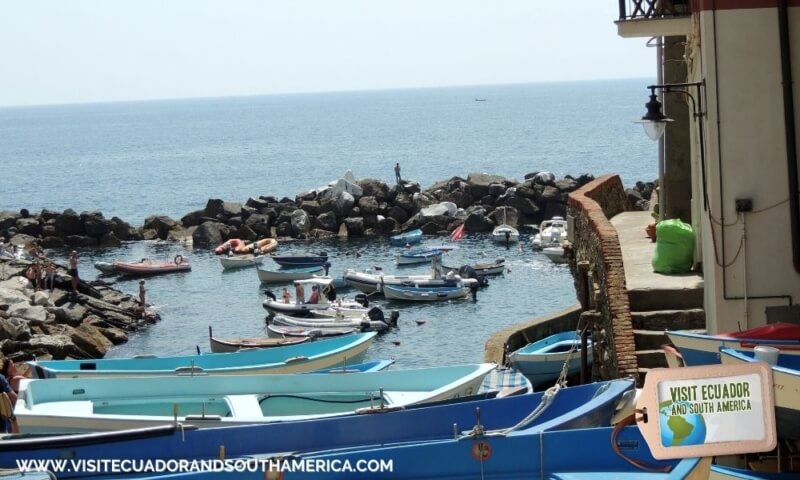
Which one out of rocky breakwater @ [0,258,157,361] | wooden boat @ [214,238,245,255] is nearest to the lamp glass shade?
rocky breakwater @ [0,258,157,361]

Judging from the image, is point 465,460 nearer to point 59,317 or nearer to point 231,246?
point 59,317

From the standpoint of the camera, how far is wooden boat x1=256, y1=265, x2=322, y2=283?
53.7m

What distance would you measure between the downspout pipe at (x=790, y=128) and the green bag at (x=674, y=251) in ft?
11.1

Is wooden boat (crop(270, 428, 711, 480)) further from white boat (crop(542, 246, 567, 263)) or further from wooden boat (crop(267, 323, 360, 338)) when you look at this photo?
white boat (crop(542, 246, 567, 263))

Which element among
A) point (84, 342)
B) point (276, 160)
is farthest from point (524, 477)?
point (276, 160)

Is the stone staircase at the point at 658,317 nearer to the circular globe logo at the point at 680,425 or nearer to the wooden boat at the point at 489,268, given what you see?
the circular globe logo at the point at 680,425

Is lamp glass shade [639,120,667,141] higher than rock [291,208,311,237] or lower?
higher

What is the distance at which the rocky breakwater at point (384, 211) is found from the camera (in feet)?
221

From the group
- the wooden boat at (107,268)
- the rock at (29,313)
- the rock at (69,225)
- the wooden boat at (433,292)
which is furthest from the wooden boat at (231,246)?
the rock at (29,313)

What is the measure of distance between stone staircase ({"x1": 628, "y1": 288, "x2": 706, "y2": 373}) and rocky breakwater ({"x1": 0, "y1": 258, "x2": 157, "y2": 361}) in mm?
19915

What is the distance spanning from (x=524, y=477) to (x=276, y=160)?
14365cm

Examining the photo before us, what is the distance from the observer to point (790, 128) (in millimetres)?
13992

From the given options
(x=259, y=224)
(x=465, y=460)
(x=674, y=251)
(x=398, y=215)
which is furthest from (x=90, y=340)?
(x=398, y=215)

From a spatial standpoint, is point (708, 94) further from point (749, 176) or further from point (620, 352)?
point (620, 352)
